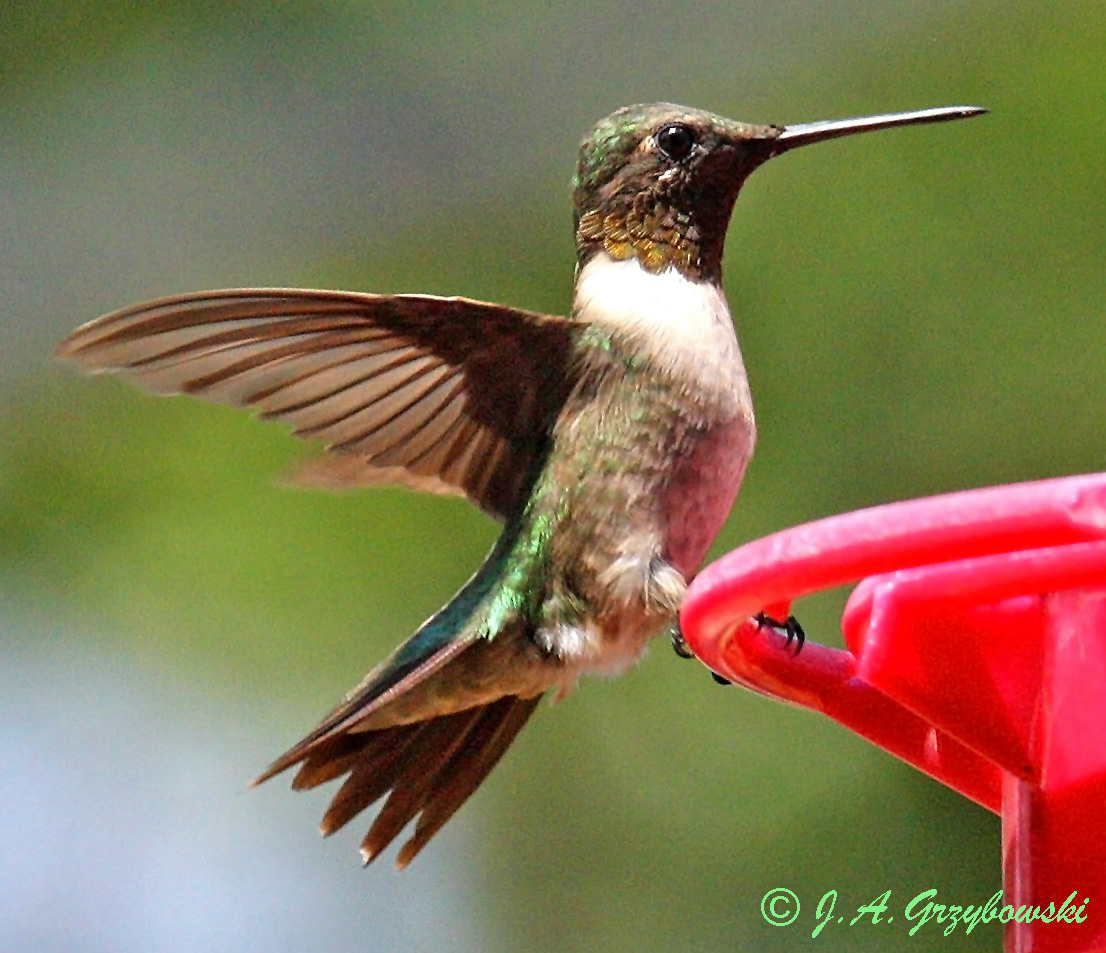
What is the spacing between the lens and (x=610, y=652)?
9.57ft

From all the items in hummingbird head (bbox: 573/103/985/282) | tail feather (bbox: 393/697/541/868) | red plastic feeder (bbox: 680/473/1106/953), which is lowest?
tail feather (bbox: 393/697/541/868)

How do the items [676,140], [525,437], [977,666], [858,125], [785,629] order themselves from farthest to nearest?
[676,140] < [525,437] < [858,125] < [785,629] < [977,666]

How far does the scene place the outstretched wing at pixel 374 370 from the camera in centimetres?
252

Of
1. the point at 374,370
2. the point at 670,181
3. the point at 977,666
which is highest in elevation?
the point at 670,181

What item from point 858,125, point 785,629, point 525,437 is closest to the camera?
point 785,629

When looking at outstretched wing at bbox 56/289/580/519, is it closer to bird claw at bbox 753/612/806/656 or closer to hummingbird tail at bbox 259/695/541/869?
hummingbird tail at bbox 259/695/541/869

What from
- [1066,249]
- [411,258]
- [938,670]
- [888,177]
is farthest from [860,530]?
[411,258]

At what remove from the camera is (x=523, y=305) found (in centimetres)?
469
